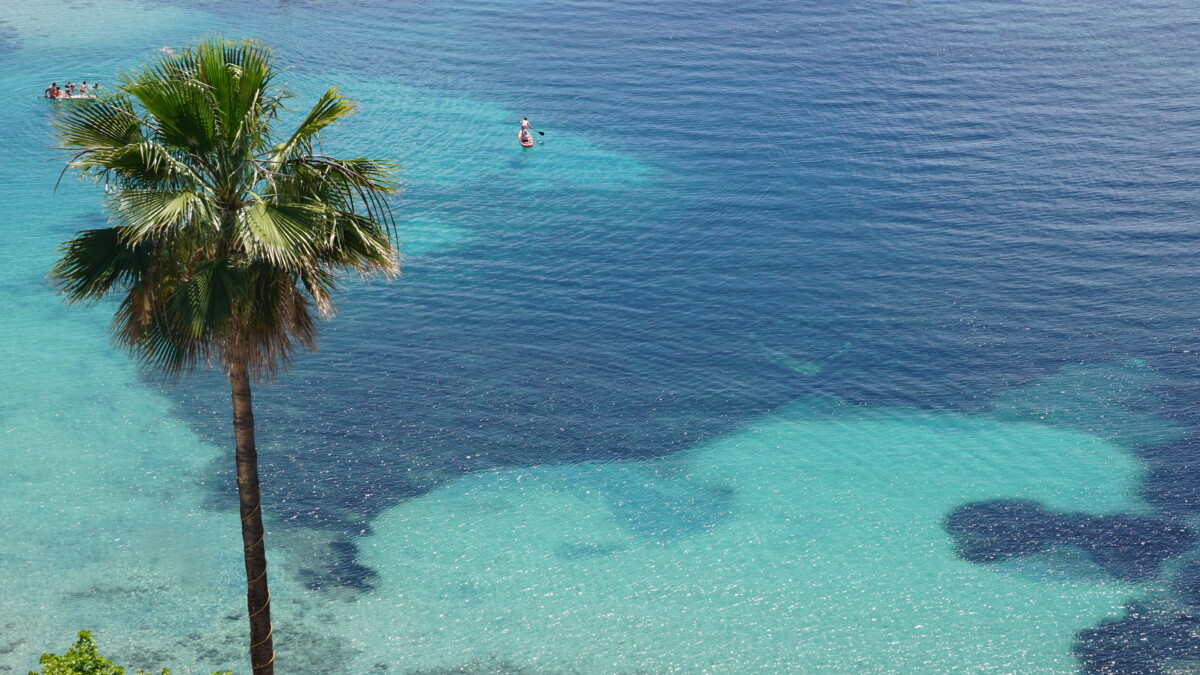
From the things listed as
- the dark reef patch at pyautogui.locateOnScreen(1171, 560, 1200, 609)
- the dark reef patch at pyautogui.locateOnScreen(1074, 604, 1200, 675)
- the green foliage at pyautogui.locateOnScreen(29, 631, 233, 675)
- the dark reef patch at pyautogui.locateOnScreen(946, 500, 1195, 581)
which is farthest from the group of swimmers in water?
the dark reef patch at pyautogui.locateOnScreen(1171, 560, 1200, 609)

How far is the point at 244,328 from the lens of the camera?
19750 mm

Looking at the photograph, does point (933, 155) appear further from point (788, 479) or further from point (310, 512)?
point (310, 512)

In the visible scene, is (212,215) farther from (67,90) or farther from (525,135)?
(67,90)

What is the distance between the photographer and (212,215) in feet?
63.7

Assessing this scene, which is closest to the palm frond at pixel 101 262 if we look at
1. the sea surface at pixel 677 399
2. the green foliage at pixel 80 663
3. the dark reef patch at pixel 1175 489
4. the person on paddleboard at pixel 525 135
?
the green foliage at pixel 80 663

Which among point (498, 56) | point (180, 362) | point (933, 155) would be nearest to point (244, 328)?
point (180, 362)

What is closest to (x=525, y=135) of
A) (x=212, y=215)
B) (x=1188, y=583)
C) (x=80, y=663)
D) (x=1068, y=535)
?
(x=1068, y=535)

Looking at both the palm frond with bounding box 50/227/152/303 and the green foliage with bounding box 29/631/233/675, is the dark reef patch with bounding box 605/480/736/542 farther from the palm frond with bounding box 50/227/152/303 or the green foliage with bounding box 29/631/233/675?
the palm frond with bounding box 50/227/152/303

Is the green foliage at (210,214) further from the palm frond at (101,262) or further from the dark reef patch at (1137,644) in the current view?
the dark reef patch at (1137,644)

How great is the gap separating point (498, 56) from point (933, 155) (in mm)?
30762

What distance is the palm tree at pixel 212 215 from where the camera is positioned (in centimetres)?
1920

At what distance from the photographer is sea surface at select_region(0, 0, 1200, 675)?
1357 inches

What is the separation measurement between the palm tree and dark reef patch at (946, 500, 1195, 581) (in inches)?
998

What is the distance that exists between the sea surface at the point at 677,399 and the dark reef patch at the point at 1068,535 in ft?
0.52
